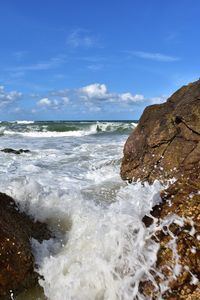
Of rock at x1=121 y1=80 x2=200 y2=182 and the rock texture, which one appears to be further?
rock at x1=121 y1=80 x2=200 y2=182

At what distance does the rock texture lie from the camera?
328cm

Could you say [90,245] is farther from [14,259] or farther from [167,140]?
[167,140]

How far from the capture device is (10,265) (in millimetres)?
3705

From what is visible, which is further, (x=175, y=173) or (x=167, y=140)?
(x=167, y=140)

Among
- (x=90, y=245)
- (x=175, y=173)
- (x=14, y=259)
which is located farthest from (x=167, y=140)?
(x=14, y=259)

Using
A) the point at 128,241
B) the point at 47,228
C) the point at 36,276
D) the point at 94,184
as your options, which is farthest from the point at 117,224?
the point at 94,184

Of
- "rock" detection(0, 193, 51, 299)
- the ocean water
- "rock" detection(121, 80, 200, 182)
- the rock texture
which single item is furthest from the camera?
"rock" detection(121, 80, 200, 182)

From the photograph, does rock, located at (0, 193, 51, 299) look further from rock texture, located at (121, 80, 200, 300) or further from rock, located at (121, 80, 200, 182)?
rock, located at (121, 80, 200, 182)

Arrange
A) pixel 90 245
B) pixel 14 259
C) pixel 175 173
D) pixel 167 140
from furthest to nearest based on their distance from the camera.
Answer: pixel 167 140, pixel 175 173, pixel 90 245, pixel 14 259

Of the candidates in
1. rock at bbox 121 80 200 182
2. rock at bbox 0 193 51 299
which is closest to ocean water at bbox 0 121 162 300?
rock at bbox 0 193 51 299

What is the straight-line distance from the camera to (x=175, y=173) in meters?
6.87

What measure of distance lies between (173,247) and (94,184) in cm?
495

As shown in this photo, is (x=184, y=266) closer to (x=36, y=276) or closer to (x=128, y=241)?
(x=128, y=241)

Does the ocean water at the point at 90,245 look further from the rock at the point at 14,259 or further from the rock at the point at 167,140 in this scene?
the rock at the point at 167,140
